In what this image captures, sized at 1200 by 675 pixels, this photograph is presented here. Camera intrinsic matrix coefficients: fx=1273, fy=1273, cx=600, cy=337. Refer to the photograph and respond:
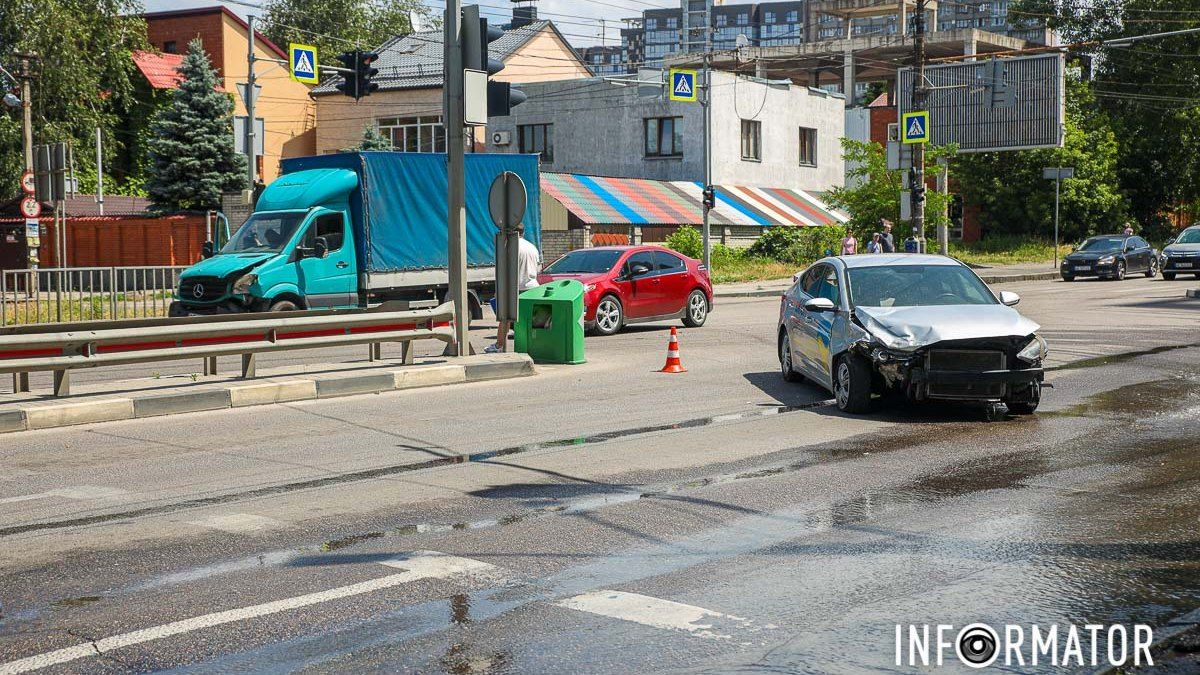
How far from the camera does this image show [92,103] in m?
53.9

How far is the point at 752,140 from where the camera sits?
168 feet

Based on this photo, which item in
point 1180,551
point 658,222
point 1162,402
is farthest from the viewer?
point 658,222

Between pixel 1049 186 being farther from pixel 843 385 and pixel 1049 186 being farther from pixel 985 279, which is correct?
pixel 843 385

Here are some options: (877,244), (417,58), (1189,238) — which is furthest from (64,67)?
(1189,238)

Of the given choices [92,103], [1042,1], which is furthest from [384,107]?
[1042,1]

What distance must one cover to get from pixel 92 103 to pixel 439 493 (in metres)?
51.1

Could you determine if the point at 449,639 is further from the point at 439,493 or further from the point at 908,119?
the point at 908,119

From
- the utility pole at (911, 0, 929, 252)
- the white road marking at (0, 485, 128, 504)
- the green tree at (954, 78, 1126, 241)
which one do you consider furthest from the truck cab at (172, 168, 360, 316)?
the green tree at (954, 78, 1126, 241)

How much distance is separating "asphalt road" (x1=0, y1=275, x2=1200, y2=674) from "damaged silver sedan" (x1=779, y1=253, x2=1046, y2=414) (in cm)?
37

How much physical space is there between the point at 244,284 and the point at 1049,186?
45.5 metres

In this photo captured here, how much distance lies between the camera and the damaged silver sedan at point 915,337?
1125cm

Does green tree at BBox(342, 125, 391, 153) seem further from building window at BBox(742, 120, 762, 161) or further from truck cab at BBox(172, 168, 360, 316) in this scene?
truck cab at BBox(172, 168, 360, 316)

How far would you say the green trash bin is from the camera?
16.8 metres

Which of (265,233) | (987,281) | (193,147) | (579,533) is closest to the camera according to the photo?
(579,533)
